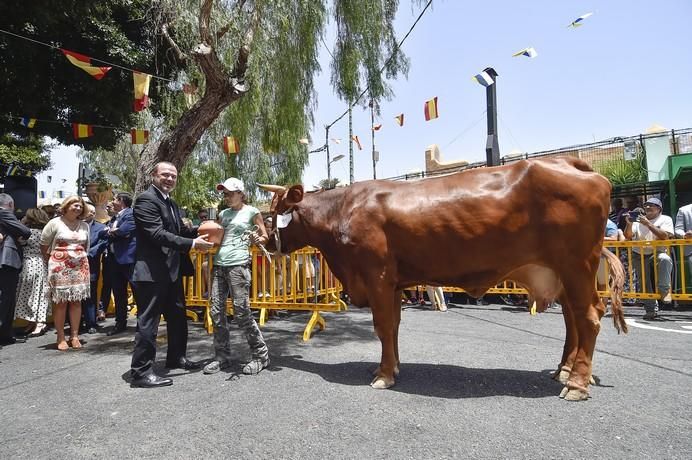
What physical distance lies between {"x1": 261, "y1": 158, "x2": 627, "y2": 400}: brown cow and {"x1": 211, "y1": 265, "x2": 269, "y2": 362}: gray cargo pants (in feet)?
3.17

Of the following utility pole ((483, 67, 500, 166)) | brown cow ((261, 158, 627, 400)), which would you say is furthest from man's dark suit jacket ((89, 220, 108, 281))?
utility pole ((483, 67, 500, 166))

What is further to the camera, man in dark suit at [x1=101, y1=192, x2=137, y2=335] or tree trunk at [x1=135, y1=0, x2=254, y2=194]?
tree trunk at [x1=135, y1=0, x2=254, y2=194]

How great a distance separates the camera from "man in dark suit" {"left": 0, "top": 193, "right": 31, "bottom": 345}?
215 inches

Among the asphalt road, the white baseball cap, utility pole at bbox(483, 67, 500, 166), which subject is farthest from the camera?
utility pole at bbox(483, 67, 500, 166)

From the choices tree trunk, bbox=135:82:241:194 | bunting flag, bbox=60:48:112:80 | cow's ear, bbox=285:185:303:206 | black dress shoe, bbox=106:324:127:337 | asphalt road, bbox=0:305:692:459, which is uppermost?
bunting flag, bbox=60:48:112:80

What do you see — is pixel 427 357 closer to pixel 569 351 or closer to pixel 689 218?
pixel 569 351

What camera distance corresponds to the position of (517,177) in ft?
11.7

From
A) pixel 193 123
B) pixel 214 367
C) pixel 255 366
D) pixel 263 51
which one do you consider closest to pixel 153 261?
pixel 214 367

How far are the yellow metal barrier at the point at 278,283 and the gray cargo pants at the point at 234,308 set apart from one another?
1821mm

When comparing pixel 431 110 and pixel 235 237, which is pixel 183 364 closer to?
pixel 235 237

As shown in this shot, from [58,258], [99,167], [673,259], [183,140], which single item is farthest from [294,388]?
[99,167]

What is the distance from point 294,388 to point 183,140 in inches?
214

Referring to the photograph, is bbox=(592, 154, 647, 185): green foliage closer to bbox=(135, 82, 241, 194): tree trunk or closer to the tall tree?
the tall tree

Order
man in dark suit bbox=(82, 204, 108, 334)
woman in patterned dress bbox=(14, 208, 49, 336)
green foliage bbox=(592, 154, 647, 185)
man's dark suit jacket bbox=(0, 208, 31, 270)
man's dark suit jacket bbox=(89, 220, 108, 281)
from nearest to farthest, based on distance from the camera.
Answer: man's dark suit jacket bbox=(0, 208, 31, 270) < woman in patterned dress bbox=(14, 208, 49, 336) < man in dark suit bbox=(82, 204, 108, 334) < man's dark suit jacket bbox=(89, 220, 108, 281) < green foliage bbox=(592, 154, 647, 185)
